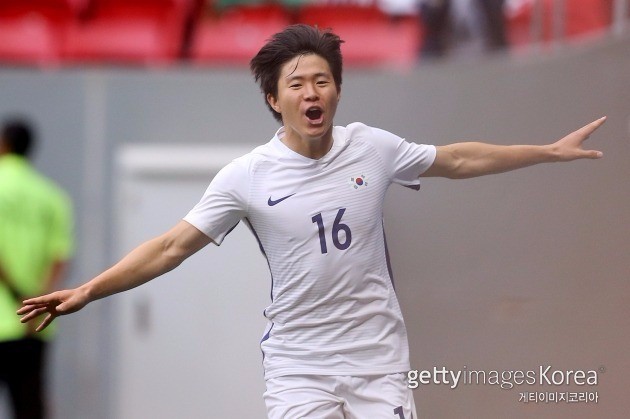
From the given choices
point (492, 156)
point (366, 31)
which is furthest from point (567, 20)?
point (492, 156)

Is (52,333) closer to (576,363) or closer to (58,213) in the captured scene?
(58,213)

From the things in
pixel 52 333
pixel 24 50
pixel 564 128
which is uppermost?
pixel 24 50

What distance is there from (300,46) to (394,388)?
94 centimetres

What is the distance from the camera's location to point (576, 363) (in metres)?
3.97

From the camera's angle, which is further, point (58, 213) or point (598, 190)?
point (58, 213)

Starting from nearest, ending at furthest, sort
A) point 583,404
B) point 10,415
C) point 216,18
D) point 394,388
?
point 394,388, point 583,404, point 10,415, point 216,18

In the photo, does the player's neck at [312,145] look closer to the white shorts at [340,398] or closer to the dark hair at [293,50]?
the dark hair at [293,50]

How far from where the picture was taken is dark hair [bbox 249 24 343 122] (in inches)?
115

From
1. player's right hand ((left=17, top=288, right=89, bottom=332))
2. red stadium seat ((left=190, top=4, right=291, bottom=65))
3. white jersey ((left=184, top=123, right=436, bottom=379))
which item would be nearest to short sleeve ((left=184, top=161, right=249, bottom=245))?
white jersey ((left=184, top=123, right=436, bottom=379))

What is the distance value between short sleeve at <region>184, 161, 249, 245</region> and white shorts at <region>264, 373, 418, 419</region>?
0.45 m

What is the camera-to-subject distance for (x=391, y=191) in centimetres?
421

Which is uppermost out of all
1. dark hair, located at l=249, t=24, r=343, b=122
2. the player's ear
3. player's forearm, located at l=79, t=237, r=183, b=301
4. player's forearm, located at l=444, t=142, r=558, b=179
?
dark hair, located at l=249, t=24, r=343, b=122

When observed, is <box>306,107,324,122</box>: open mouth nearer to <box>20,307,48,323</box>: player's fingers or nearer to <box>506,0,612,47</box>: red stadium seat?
<box>20,307,48,323</box>: player's fingers

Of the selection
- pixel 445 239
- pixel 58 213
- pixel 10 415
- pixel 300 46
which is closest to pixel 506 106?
pixel 445 239
